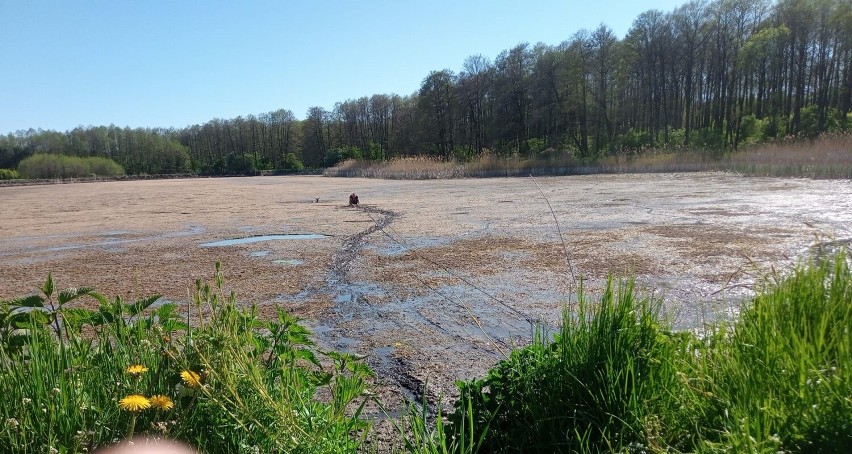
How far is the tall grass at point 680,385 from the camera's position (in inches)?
57.4

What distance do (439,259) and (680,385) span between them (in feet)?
15.5

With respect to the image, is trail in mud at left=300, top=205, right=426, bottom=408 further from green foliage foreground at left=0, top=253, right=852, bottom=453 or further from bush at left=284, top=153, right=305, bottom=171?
bush at left=284, top=153, right=305, bottom=171

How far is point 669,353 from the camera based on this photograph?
194 centimetres

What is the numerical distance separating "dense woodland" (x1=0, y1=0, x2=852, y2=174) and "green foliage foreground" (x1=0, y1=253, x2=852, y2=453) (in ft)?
108

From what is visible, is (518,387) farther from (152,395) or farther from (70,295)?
(70,295)

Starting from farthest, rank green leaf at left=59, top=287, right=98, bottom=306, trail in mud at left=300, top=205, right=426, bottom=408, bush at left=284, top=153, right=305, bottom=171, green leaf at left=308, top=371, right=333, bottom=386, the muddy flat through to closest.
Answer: bush at left=284, top=153, right=305, bottom=171 < the muddy flat < trail in mud at left=300, top=205, right=426, bottom=408 < green leaf at left=308, top=371, right=333, bottom=386 < green leaf at left=59, top=287, right=98, bottom=306

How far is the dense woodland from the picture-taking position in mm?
34250

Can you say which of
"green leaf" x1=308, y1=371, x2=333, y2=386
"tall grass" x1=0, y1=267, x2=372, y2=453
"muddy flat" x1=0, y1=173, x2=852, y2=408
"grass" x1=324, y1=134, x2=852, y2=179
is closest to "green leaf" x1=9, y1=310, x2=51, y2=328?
"tall grass" x1=0, y1=267, x2=372, y2=453

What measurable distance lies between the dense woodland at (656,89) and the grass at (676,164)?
4592mm

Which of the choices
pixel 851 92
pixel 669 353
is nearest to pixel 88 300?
pixel 669 353

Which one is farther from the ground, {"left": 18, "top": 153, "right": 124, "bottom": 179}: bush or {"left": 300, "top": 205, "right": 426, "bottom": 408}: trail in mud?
{"left": 18, "top": 153, "right": 124, "bottom": 179}: bush

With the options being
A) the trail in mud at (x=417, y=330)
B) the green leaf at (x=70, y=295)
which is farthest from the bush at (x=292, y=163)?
the green leaf at (x=70, y=295)

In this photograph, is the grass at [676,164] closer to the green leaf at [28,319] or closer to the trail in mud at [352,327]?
the trail in mud at [352,327]

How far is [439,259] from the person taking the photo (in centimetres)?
654
